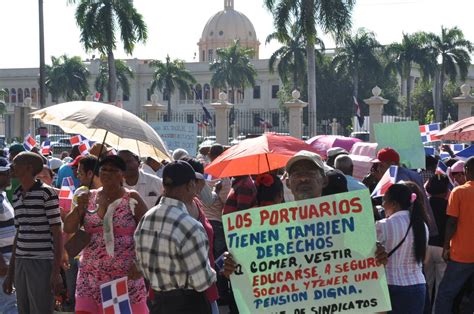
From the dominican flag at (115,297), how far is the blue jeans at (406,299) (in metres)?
1.66

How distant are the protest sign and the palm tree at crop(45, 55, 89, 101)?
53544mm

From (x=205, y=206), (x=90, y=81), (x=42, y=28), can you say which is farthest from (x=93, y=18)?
(x=90, y=81)

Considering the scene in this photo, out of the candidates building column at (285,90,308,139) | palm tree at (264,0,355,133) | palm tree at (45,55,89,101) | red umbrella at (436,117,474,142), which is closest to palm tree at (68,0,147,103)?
palm tree at (264,0,355,133)

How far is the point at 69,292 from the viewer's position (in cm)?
786

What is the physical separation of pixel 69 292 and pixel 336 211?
14.2ft

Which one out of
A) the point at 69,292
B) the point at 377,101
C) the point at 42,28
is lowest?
the point at 69,292

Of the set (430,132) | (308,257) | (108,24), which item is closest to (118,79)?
(108,24)

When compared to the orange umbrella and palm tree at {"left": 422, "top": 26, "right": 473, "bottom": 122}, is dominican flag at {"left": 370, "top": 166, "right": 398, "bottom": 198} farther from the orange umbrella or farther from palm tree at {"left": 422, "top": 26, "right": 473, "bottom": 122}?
palm tree at {"left": 422, "top": 26, "right": 473, "bottom": 122}

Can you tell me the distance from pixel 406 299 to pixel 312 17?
24.4 meters

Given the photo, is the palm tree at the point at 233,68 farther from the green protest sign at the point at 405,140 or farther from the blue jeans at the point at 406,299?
the blue jeans at the point at 406,299

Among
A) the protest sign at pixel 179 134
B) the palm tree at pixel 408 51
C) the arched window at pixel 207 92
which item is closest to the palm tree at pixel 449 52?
the palm tree at pixel 408 51

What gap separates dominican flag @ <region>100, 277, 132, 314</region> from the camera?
5216 millimetres

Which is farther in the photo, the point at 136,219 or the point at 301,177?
the point at 136,219

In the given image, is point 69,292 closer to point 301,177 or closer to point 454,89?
point 301,177
